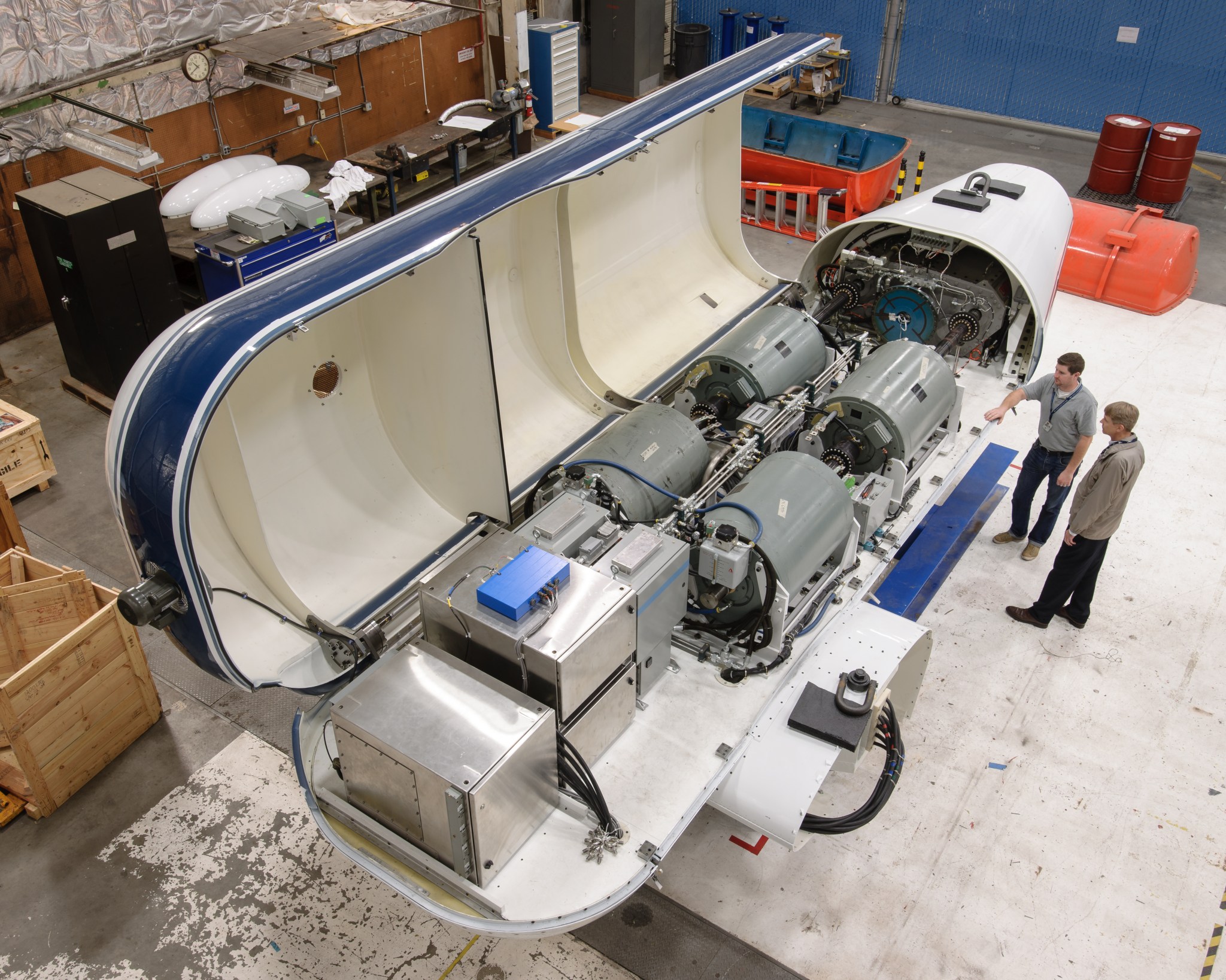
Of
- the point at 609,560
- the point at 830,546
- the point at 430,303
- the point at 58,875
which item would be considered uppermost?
the point at 430,303

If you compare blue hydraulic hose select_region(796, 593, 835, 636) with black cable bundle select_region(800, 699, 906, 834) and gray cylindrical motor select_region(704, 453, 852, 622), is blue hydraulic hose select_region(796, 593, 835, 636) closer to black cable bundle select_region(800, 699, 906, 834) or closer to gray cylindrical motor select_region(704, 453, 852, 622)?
gray cylindrical motor select_region(704, 453, 852, 622)

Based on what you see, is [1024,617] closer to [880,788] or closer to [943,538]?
[943,538]

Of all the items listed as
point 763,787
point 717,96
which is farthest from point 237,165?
point 763,787

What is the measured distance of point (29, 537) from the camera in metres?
6.42

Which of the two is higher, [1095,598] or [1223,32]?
[1223,32]

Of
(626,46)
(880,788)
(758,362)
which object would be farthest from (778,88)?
(880,788)

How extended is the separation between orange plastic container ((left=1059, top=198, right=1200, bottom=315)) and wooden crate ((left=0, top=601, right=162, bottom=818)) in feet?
25.6

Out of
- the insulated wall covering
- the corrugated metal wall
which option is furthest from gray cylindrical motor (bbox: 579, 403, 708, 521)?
the corrugated metal wall

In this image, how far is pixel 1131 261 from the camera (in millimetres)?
8719

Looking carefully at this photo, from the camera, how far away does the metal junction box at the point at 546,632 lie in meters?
3.49

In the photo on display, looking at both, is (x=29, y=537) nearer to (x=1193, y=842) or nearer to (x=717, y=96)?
(x=717, y=96)

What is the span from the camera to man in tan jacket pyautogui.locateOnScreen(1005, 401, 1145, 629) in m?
5.11

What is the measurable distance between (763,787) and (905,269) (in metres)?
A: 3.76

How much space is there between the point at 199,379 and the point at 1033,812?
4.06 metres
